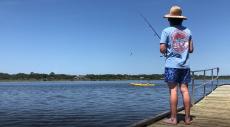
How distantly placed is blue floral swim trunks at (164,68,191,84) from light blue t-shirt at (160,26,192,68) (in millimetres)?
88

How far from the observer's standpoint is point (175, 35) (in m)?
8.51

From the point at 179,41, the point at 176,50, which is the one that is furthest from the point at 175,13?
the point at 176,50

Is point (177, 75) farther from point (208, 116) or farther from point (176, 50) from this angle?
point (208, 116)

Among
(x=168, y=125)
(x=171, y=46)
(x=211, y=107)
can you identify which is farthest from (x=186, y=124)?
(x=211, y=107)

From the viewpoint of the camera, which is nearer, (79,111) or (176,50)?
(176,50)

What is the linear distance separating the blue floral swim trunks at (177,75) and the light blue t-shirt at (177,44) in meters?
0.09

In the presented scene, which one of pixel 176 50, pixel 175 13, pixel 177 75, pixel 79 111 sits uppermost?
pixel 175 13

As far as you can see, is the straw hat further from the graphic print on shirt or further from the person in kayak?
the graphic print on shirt

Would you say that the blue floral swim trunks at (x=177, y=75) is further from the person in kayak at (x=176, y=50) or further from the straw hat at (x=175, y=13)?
the straw hat at (x=175, y=13)

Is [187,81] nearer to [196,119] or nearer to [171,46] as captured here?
[171,46]

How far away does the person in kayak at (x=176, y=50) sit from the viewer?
8.52 m

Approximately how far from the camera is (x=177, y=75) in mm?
8648

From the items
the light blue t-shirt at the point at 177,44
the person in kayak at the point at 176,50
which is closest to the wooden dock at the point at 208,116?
the person in kayak at the point at 176,50

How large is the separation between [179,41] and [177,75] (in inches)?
26.9
